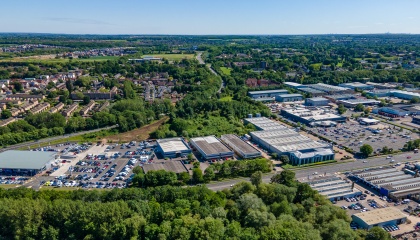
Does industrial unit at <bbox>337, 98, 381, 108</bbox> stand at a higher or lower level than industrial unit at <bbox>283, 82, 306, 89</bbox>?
lower

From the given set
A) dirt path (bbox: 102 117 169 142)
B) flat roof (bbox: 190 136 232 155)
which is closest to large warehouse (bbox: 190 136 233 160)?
flat roof (bbox: 190 136 232 155)

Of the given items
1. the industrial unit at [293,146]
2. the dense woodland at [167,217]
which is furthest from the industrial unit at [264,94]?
the dense woodland at [167,217]

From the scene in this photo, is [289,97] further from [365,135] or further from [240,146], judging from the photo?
[240,146]

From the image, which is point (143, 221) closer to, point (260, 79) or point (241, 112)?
point (241, 112)

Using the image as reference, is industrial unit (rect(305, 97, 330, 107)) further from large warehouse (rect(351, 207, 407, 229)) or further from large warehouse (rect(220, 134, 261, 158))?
large warehouse (rect(351, 207, 407, 229))

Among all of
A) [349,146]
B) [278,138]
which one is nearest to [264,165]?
[278,138]

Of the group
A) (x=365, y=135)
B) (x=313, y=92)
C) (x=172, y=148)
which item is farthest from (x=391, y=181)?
(x=313, y=92)
